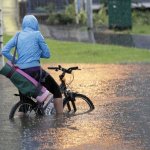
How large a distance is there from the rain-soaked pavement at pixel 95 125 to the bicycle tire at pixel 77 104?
0.50ft

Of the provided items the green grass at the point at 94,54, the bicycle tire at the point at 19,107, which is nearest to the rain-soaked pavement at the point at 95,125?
the bicycle tire at the point at 19,107

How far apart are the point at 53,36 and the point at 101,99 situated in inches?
513

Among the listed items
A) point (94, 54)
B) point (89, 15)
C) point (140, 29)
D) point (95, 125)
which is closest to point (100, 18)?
point (89, 15)

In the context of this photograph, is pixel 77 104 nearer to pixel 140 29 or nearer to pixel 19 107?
pixel 19 107

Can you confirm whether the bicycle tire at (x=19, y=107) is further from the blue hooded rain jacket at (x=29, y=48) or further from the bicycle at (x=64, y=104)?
the blue hooded rain jacket at (x=29, y=48)

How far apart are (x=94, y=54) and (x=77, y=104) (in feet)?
26.4

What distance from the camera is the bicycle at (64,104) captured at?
1013 cm

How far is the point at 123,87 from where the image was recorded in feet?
43.7

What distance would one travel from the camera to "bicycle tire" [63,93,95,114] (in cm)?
1061

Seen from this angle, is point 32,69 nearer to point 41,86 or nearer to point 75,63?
point 41,86

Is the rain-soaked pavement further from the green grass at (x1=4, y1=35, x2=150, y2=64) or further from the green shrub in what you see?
the green shrub

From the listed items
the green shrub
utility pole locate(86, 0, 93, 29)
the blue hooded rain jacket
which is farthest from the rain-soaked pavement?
the green shrub

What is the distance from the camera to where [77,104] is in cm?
1123

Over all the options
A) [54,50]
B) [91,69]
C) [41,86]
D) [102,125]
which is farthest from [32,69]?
[54,50]
